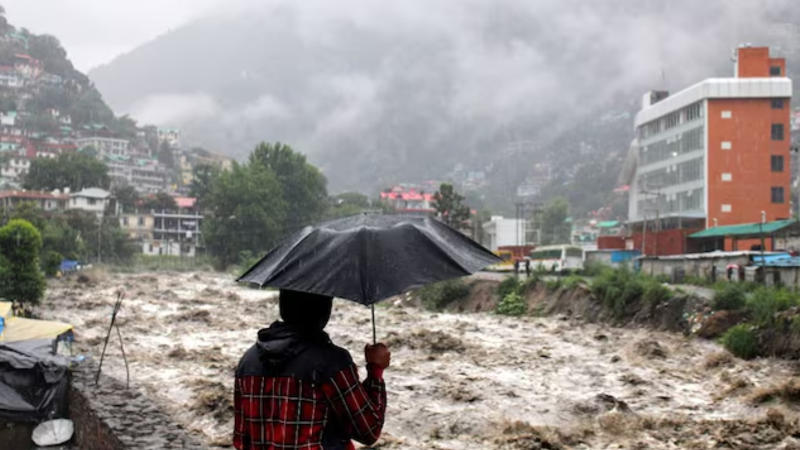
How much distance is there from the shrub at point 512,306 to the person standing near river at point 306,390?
22.8m

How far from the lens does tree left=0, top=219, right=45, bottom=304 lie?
21.8m

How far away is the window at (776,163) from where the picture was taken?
4131cm

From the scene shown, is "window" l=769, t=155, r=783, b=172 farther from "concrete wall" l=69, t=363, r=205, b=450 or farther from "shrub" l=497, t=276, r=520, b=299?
"concrete wall" l=69, t=363, r=205, b=450

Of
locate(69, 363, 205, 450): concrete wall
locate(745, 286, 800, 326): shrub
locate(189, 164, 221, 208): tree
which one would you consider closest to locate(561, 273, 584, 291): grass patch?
locate(745, 286, 800, 326): shrub

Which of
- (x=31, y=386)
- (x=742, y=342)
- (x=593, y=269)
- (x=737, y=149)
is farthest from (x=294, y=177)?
(x=31, y=386)

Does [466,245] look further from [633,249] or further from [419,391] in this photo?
[633,249]

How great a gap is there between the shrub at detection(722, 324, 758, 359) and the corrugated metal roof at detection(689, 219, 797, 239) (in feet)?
49.8

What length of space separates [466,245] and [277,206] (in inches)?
2760

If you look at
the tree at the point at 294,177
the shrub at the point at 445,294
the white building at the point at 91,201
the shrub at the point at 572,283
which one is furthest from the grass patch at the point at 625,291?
the tree at the point at 294,177

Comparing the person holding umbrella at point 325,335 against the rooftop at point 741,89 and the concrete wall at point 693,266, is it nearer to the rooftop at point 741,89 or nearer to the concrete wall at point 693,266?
the concrete wall at point 693,266

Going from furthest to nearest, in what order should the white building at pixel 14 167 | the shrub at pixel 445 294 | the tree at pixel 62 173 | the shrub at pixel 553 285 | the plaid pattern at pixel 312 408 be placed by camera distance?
1. the white building at pixel 14 167
2. the tree at pixel 62 173
3. the shrub at pixel 445 294
4. the shrub at pixel 553 285
5. the plaid pattern at pixel 312 408

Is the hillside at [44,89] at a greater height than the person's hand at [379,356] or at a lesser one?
greater

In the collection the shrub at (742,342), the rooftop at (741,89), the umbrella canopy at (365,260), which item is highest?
the rooftop at (741,89)

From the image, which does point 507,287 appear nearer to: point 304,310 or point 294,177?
point 304,310
